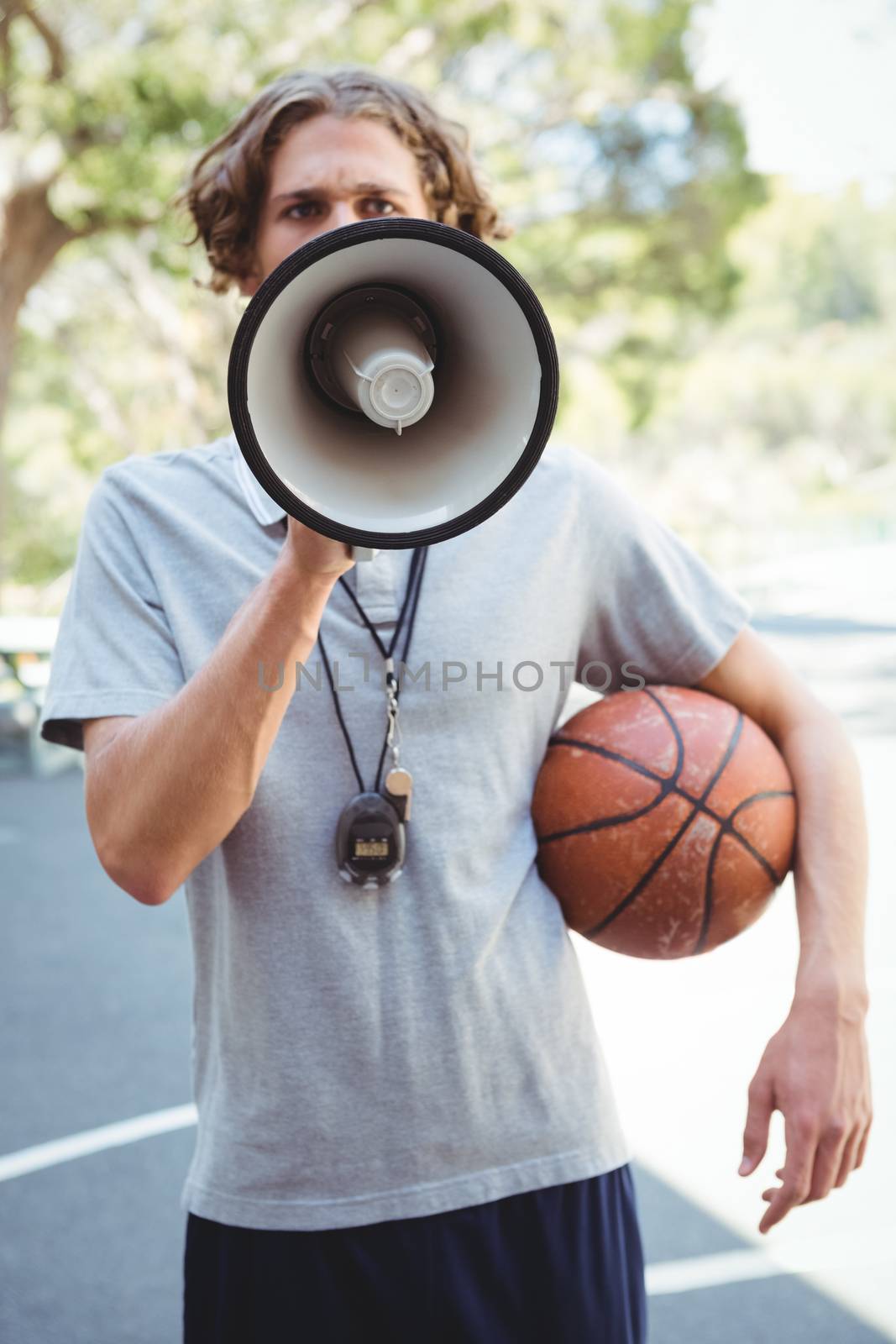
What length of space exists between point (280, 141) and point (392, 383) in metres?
0.76

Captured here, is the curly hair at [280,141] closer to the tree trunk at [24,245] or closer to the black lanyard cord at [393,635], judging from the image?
the black lanyard cord at [393,635]

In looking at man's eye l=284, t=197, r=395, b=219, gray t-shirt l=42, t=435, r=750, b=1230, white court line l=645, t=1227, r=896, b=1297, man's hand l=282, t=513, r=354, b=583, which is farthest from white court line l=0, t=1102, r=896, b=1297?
man's eye l=284, t=197, r=395, b=219

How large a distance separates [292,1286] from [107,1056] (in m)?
4.04

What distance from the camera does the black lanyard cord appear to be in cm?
164

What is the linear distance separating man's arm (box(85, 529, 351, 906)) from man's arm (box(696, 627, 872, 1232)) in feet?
2.58

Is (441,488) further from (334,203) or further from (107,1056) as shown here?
(107,1056)

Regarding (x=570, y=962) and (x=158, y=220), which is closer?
(x=570, y=962)

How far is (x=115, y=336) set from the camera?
77.2 feet

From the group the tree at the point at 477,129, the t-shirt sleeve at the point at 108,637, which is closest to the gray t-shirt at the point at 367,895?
the t-shirt sleeve at the point at 108,637

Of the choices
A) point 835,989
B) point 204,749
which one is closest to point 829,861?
point 835,989

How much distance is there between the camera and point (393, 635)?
1.69 m

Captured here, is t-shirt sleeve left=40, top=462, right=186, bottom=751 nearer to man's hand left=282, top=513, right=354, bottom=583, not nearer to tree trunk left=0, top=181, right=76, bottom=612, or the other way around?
man's hand left=282, top=513, right=354, bottom=583

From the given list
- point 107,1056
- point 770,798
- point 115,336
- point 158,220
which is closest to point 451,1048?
point 770,798

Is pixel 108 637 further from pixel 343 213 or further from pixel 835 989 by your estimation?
pixel 835 989
